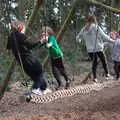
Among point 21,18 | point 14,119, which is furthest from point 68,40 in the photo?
point 14,119

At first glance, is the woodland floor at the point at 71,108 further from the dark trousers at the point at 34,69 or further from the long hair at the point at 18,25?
the long hair at the point at 18,25

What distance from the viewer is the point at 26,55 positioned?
8797 mm

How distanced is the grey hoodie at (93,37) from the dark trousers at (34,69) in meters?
2.23

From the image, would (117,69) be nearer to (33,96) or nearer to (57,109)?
(33,96)

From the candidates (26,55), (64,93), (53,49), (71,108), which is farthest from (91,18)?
(71,108)

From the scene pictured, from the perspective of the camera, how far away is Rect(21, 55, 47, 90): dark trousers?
8828mm

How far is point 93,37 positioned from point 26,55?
2.86 meters

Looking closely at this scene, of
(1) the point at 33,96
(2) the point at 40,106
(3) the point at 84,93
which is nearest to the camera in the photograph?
(2) the point at 40,106

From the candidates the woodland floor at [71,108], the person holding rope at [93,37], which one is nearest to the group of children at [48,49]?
the person holding rope at [93,37]

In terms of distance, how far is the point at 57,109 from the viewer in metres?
7.57

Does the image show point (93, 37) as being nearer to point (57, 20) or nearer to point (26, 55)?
point (57, 20)

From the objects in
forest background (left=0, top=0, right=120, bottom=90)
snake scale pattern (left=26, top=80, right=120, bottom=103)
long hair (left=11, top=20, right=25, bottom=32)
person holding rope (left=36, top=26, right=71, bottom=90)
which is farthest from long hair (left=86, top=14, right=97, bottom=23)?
long hair (left=11, top=20, right=25, bottom=32)

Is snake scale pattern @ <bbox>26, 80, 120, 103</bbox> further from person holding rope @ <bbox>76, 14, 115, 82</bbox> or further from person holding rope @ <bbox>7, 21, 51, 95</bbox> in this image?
person holding rope @ <bbox>76, 14, 115, 82</bbox>

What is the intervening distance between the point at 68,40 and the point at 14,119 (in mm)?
8797
